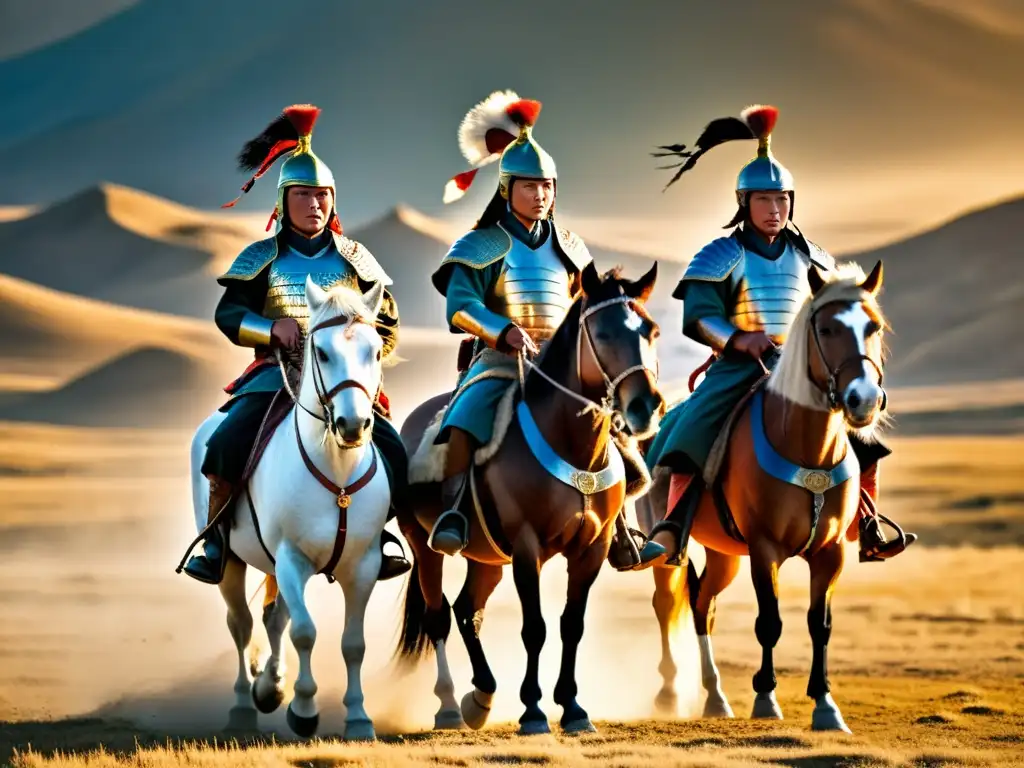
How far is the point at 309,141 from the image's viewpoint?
15672 mm

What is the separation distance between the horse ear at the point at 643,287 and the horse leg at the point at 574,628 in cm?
183

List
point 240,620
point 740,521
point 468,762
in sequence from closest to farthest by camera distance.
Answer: point 468,762 → point 740,521 → point 240,620

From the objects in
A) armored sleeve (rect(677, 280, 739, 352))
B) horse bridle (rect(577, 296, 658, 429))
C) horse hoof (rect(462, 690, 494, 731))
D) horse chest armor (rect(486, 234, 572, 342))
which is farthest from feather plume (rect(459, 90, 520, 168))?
horse hoof (rect(462, 690, 494, 731))

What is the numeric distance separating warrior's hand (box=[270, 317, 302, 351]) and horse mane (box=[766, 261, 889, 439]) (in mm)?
3423

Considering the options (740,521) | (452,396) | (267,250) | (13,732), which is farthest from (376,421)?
(13,732)

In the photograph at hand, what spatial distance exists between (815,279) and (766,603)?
2.33 metres

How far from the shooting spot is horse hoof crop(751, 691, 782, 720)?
49.6 ft

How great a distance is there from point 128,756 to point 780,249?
6.28 meters

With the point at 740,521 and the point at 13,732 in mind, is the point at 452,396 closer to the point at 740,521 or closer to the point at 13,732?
the point at 740,521

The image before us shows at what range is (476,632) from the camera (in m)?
15.3

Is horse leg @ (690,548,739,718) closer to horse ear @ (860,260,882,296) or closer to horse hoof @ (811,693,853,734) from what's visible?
horse hoof @ (811,693,853,734)

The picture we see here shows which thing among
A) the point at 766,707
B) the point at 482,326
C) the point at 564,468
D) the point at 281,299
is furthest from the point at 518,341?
the point at 766,707

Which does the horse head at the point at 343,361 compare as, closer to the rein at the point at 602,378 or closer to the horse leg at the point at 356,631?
the horse leg at the point at 356,631

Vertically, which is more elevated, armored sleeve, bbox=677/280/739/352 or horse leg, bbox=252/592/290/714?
armored sleeve, bbox=677/280/739/352
